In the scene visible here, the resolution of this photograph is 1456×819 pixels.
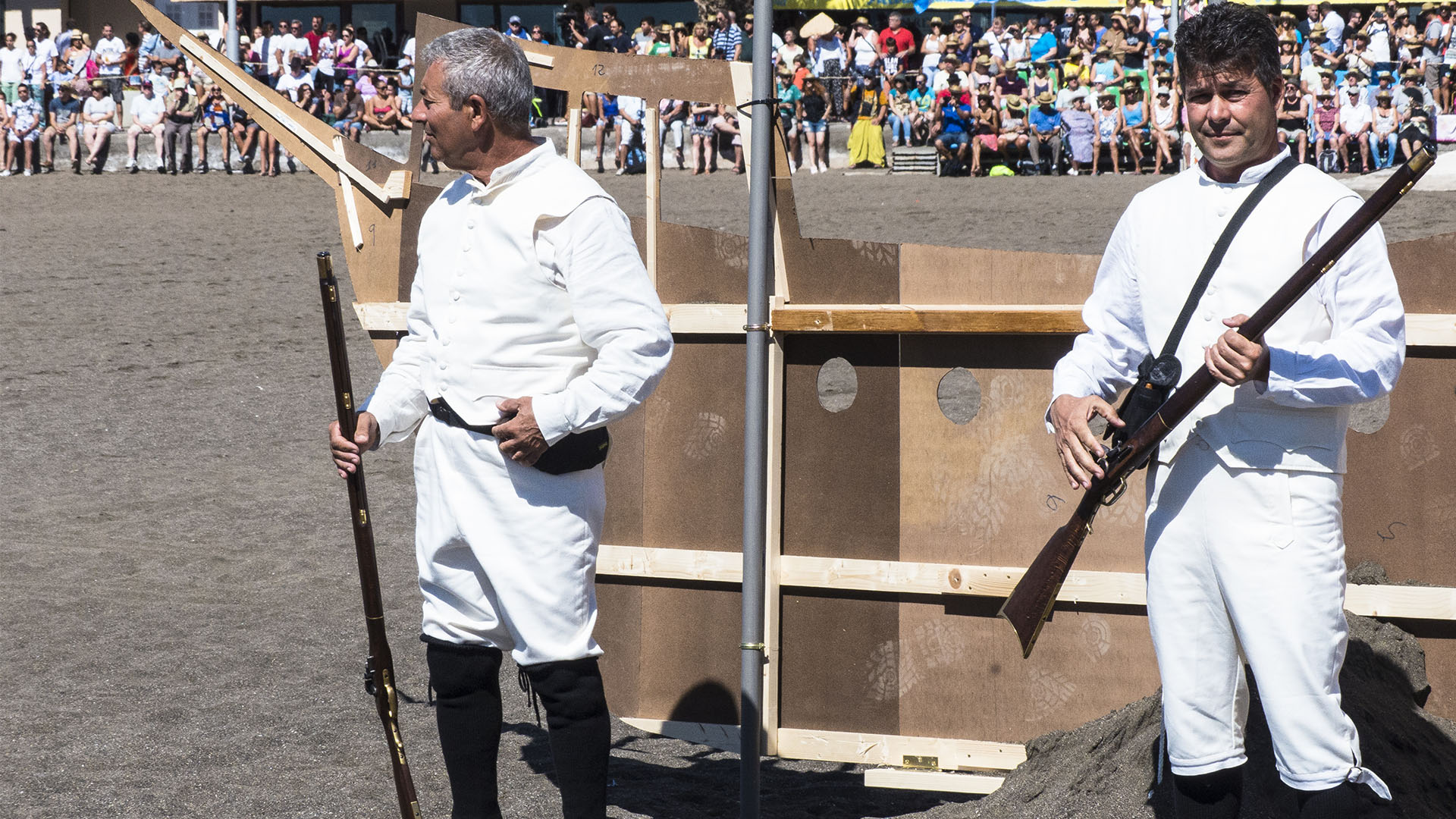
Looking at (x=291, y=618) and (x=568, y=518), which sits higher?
(x=568, y=518)

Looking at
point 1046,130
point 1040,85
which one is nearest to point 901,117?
point 1040,85

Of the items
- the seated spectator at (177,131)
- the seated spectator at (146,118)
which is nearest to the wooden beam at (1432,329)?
the seated spectator at (177,131)

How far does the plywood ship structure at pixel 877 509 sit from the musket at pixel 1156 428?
108 cm

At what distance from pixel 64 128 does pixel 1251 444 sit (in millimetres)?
21423

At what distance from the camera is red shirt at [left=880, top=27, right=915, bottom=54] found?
21.5 m

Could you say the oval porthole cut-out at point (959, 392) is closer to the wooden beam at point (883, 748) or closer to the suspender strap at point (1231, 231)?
the wooden beam at point (883, 748)

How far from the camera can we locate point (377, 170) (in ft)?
15.8

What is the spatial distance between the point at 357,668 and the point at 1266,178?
380 cm

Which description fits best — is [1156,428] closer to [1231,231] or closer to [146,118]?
[1231,231]

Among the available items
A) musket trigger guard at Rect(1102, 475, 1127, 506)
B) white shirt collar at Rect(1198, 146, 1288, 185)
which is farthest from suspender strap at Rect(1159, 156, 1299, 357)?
musket trigger guard at Rect(1102, 475, 1127, 506)

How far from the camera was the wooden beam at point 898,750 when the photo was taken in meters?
4.36

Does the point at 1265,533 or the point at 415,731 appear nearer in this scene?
the point at 1265,533

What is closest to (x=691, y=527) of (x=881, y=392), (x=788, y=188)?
(x=881, y=392)

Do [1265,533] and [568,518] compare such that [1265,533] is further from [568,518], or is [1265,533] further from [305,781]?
[305,781]
